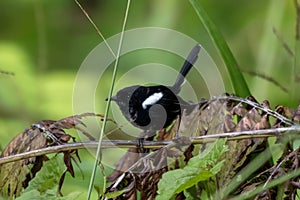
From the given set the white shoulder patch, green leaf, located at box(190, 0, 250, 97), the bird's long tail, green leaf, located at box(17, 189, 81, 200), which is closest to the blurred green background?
the bird's long tail

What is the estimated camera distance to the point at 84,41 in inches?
139

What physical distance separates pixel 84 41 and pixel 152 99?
1.91 m

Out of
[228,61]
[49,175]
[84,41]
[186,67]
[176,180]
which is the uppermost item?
[84,41]

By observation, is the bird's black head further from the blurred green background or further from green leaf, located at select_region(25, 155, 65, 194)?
the blurred green background

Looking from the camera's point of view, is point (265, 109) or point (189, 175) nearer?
point (189, 175)

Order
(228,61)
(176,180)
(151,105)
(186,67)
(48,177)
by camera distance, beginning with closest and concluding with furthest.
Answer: (176,180) < (48,177) < (228,61) < (151,105) < (186,67)

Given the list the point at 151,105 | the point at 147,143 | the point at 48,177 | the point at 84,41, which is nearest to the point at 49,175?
the point at 48,177

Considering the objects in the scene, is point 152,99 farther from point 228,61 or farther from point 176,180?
point 176,180

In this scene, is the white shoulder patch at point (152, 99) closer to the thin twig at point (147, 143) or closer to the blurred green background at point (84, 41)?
the thin twig at point (147, 143)

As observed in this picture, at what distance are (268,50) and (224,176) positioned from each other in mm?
1542

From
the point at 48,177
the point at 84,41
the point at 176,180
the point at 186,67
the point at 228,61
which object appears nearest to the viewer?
the point at 176,180

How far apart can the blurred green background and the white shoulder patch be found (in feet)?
3.13

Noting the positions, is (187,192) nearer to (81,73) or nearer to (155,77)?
(155,77)

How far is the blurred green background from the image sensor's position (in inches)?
113
